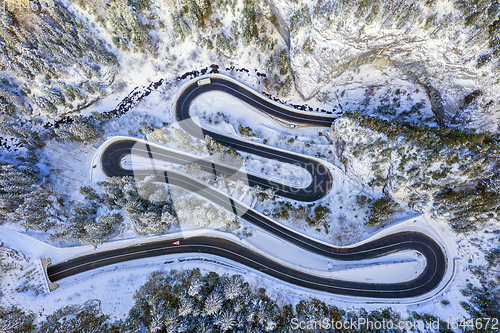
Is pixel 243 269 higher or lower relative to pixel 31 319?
higher

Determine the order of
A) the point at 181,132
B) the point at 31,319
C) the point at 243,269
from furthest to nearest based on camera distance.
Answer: the point at 181,132 < the point at 243,269 < the point at 31,319

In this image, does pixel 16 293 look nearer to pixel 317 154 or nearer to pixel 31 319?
pixel 31 319

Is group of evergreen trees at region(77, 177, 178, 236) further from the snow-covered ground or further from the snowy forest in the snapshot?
the snow-covered ground

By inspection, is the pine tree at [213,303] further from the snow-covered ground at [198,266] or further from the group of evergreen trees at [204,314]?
the snow-covered ground at [198,266]

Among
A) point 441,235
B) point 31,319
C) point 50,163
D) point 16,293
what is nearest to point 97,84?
point 50,163

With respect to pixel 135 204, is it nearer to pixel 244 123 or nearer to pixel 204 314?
pixel 204 314

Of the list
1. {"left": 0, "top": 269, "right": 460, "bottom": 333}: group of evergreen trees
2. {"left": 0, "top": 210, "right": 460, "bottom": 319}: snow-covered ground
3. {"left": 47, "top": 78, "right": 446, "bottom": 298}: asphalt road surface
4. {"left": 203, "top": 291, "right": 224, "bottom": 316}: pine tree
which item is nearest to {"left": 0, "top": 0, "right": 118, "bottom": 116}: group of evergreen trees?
{"left": 47, "top": 78, "right": 446, "bottom": 298}: asphalt road surface

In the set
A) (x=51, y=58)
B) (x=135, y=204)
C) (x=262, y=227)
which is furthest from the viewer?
(x=51, y=58)

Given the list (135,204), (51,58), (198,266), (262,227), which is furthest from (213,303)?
(51,58)
